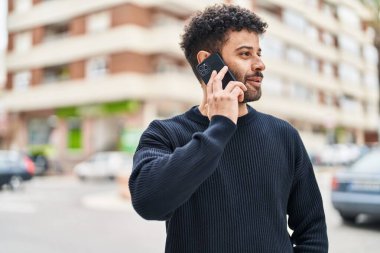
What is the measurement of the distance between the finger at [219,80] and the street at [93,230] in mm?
5583

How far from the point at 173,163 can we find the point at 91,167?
23.1 metres

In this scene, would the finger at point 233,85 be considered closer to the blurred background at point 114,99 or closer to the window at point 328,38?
the blurred background at point 114,99

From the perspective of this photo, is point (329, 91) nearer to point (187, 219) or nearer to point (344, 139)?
point (344, 139)

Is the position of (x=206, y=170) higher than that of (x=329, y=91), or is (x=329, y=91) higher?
(x=329, y=91)

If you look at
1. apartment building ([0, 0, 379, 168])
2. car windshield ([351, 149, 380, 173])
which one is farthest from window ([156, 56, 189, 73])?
car windshield ([351, 149, 380, 173])

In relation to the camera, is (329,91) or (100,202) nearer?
(100,202)

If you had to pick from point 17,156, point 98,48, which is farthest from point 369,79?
point 17,156

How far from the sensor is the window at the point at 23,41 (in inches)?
1352

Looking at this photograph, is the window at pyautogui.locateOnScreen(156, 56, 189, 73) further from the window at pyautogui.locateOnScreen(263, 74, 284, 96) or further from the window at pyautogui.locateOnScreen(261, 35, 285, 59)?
the window at pyautogui.locateOnScreen(263, 74, 284, 96)

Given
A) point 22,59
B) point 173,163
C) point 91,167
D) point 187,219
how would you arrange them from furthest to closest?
1. point 22,59
2. point 91,167
3. point 187,219
4. point 173,163

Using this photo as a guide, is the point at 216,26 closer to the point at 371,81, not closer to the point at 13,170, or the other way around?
the point at 13,170

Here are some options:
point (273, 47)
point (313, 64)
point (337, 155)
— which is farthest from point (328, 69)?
point (337, 155)

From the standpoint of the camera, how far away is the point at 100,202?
13.8m

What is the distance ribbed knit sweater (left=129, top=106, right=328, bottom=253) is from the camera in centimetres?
158
